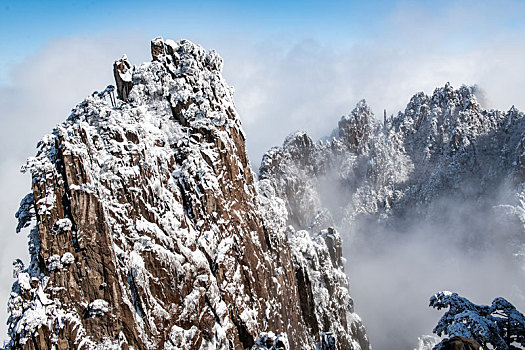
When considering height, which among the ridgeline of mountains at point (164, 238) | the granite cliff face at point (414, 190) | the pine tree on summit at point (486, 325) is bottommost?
the pine tree on summit at point (486, 325)

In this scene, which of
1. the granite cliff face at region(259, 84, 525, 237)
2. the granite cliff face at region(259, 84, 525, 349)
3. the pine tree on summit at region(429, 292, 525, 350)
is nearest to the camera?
the pine tree on summit at region(429, 292, 525, 350)

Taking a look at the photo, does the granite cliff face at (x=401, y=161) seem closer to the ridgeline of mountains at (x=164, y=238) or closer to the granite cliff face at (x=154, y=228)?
the ridgeline of mountains at (x=164, y=238)

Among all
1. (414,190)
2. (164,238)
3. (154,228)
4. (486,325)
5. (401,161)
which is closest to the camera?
(486,325)

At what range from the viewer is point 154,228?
102ft

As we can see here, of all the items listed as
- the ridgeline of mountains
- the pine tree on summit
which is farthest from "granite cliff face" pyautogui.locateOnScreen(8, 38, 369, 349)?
the pine tree on summit

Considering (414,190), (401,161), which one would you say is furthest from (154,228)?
(401,161)

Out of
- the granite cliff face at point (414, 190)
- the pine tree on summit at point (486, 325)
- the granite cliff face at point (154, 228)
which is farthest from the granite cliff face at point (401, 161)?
the pine tree on summit at point (486, 325)

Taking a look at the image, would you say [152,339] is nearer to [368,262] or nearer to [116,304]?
[116,304]

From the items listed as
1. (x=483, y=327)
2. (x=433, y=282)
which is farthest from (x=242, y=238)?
(x=433, y=282)

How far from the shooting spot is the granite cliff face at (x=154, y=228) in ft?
86.1

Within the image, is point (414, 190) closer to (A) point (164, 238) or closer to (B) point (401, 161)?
(B) point (401, 161)

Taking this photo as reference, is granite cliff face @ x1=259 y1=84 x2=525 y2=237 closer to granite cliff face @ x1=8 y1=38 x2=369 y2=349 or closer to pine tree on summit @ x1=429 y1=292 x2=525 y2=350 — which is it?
granite cliff face @ x1=8 y1=38 x2=369 y2=349

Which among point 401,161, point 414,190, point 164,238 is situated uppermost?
point 401,161

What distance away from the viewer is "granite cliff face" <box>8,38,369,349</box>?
86.1 feet
